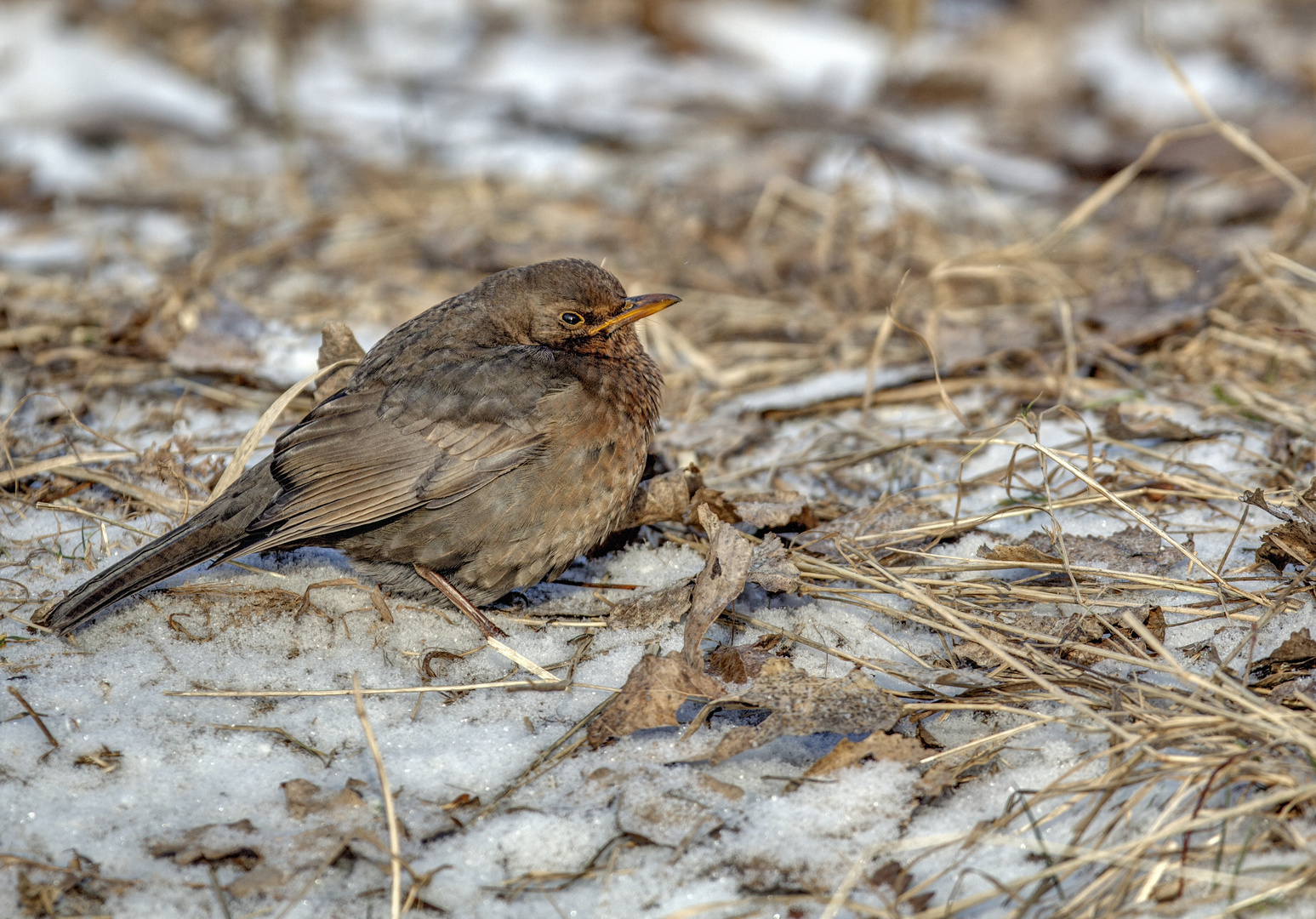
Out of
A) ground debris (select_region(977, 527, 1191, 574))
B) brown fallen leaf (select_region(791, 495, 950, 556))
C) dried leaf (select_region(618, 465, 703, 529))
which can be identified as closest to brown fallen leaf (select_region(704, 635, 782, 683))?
brown fallen leaf (select_region(791, 495, 950, 556))

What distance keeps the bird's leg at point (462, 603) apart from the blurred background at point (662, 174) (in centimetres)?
156

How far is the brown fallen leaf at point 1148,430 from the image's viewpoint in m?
4.12

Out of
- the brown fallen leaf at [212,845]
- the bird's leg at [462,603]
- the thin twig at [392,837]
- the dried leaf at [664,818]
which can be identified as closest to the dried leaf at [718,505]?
the bird's leg at [462,603]

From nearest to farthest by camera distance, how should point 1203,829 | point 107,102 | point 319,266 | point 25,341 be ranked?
1. point 1203,829
2. point 25,341
3. point 319,266
4. point 107,102

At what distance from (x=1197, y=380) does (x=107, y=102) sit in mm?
7575

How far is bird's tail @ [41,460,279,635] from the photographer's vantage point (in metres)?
3.13

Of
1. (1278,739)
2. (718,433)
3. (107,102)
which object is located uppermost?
(107,102)

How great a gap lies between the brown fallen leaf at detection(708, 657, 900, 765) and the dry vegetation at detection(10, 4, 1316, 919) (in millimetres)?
24

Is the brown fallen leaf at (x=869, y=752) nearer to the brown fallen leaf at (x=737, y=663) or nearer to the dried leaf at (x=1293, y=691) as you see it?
the brown fallen leaf at (x=737, y=663)

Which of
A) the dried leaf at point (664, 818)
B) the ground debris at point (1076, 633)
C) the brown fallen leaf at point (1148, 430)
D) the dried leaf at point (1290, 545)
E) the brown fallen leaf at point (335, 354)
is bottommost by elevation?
the dried leaf at point (664, 818)

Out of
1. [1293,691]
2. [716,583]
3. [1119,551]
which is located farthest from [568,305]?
[1293,691]

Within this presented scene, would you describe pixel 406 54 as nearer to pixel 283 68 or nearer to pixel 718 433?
pixel 283 68

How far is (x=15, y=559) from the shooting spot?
355 cm

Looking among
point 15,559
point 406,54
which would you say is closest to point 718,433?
point 15,559
